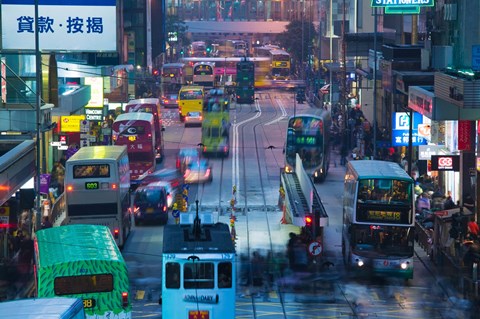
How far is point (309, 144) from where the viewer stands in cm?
5966

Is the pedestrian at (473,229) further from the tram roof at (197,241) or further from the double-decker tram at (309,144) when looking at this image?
the double-decker tram at (309,144)

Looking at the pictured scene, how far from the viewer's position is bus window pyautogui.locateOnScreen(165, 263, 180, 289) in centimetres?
2608

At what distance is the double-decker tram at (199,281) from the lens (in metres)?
26.0

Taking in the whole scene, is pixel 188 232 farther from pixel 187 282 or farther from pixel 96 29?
pixel 96 29

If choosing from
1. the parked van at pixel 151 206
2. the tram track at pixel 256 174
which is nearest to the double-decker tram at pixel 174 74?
the tram track at pixel 256 174

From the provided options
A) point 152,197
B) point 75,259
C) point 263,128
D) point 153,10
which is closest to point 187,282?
point 75,259

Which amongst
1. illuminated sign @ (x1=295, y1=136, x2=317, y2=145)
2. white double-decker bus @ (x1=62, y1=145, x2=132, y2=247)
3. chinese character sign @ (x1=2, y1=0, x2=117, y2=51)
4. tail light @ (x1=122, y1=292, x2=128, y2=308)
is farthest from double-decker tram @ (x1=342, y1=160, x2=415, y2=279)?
illuminated sign @ (x1=295, y1=136, x2=317, y2=145)

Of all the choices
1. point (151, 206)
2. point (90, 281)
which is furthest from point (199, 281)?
point (151, 206)

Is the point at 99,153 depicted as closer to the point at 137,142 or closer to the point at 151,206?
the point at 151,206

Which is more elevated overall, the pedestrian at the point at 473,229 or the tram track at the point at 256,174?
the pedestrian at the point at 473,229

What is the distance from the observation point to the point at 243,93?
108875 millimetres

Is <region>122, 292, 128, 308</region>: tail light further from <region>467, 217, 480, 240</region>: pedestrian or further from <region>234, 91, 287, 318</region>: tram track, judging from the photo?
<region>467, 217, 480, 240</region>: pedestrian

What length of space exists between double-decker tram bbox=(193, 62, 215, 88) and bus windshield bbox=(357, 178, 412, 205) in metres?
77.5

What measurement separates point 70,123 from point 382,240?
28237 mm
